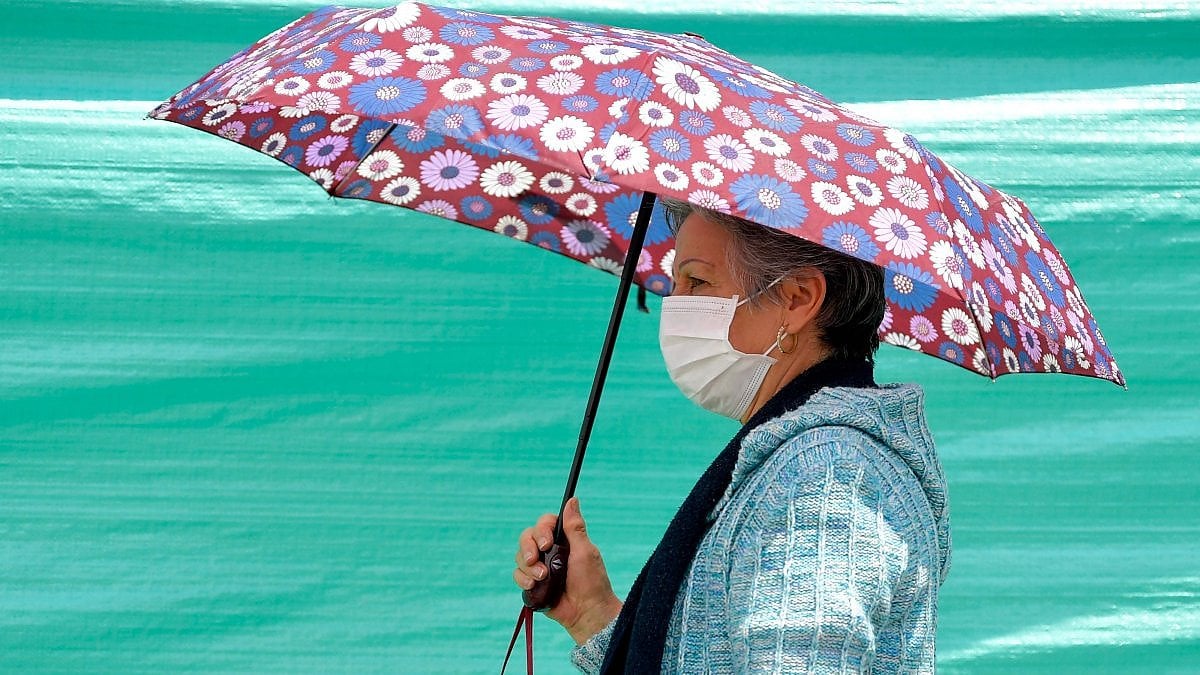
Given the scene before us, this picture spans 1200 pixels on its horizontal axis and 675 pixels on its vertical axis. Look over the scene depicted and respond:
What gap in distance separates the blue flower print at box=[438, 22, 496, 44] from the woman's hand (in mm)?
535

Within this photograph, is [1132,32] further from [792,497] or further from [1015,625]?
[792,497]

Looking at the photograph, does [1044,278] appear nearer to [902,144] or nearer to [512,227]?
[902,144]

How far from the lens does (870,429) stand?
1442mm

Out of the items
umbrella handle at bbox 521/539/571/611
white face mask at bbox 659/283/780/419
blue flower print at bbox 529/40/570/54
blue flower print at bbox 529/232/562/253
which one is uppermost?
blue flower print at bbox 529/232/562/253

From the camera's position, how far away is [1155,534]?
2822mm

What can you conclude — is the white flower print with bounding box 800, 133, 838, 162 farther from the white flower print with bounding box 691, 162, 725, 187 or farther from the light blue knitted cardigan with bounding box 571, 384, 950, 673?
the light blue knitted cardigan with bounding box 571, 384, 950, 673

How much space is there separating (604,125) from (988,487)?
166 cm

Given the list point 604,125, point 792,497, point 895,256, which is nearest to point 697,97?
point 604,125

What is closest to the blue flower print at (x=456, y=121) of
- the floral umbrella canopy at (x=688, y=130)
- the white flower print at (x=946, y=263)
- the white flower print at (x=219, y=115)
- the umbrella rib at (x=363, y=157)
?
the floral umbrella canopy at (x=688, y=130)

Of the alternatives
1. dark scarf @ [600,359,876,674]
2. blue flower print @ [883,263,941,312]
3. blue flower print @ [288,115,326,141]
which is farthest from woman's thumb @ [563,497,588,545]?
blue flower print @ [288,115,326,141]

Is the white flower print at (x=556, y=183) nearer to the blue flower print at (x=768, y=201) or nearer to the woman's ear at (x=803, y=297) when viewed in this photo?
the woman's ear at (x=803, y=297)

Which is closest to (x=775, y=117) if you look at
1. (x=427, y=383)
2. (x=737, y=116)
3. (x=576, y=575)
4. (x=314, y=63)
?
(x=737, y=116)

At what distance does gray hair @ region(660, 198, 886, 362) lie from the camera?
1.58 m

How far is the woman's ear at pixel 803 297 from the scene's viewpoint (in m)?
1.58
